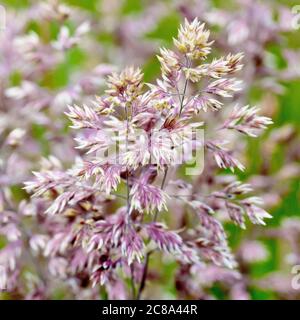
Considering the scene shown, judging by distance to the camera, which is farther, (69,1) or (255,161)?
(69,1)

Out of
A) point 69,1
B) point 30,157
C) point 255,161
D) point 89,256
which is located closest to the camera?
point 89,256

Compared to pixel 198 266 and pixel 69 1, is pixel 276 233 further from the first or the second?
pixel 69 1

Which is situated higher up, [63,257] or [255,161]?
[255,161]

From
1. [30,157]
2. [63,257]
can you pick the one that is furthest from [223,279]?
[30,157]

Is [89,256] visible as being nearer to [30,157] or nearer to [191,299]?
[191,299]
